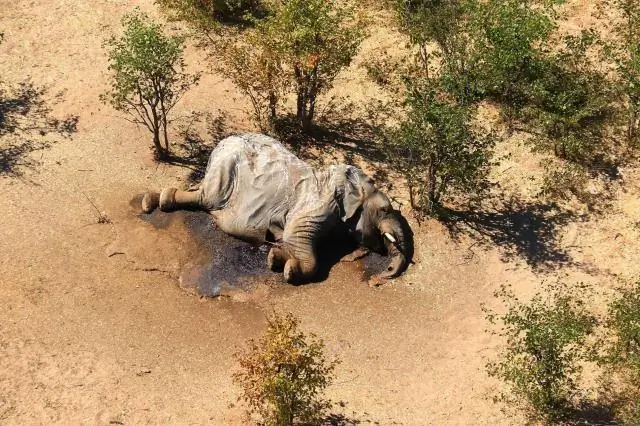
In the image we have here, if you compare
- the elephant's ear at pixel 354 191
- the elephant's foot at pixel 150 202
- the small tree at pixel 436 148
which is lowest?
the elephant's foot at pixel 150 202

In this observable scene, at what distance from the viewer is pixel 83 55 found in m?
29.3

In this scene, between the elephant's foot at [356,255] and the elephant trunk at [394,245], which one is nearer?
the elephant trunk at [394,245]

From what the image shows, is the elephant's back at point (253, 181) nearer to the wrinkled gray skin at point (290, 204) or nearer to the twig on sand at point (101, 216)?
the wrinkled gray skin at point (290, 204)

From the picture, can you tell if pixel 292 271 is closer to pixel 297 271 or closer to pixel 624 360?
pixel 297 271

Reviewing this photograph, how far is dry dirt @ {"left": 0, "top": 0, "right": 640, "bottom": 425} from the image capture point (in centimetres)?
1823

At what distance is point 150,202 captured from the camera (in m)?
23.2

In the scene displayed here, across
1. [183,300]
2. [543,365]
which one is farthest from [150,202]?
[543,365]

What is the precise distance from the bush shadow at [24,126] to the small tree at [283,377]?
492 inches

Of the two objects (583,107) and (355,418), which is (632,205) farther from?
(355,418)

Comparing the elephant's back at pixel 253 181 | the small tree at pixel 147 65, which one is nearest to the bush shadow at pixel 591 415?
the elephant's back at pixel 253 181

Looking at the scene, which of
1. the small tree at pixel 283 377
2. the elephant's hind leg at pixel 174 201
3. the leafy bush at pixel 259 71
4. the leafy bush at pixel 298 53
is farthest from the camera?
the leafy bush at pixel 259 71

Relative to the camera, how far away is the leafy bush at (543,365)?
55.5 feet

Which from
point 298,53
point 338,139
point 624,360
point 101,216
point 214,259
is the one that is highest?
point 298,53

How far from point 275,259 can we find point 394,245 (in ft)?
12.2
